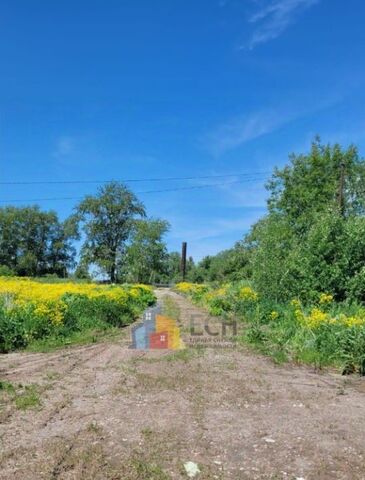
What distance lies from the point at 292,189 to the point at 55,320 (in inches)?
1225

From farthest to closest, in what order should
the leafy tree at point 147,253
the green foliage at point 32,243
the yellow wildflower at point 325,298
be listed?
the green foliage at point 32,243 → the leafy tree at point 147,253 → the yellow wildflower at point 325,298

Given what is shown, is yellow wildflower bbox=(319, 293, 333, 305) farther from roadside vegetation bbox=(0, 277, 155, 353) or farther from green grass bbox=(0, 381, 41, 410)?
green grass bbox=(0, 381, 41, 410)

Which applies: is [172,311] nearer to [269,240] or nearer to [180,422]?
[269,240]

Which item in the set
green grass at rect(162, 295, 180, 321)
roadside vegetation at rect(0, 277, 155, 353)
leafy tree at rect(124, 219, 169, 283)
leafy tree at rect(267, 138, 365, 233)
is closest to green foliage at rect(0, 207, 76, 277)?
leafy tree at rect(124, 219, 169, 283)

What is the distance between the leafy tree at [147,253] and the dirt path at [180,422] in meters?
43.2

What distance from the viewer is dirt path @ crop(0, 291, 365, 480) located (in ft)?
11.1

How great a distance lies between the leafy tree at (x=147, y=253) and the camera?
50.6 meters

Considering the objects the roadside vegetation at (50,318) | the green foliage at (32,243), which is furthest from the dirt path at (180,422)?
the green foliage at (32,243)

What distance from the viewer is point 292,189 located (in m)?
37.5

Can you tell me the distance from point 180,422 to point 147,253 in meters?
46.2

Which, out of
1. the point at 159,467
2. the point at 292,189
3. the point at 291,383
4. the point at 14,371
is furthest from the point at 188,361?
the point at 292,189

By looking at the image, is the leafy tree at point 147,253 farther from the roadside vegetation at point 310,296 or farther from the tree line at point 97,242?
the roadside vegetation at point 310,296

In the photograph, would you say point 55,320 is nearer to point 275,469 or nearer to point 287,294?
point 275,469

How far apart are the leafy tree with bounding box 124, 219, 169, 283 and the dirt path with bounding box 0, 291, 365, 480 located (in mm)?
43174
